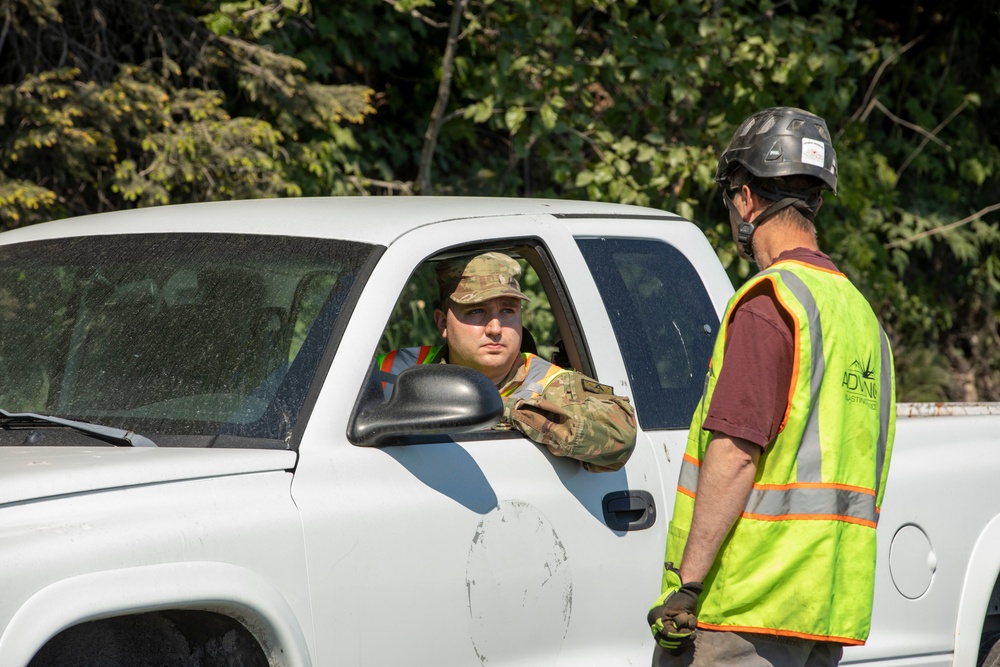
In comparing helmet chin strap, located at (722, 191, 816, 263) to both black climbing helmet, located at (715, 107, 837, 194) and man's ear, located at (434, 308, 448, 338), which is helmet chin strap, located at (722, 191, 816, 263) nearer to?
black climbing helmet, located at (715, 107, 837, 194)

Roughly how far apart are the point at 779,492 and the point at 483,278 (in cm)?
128

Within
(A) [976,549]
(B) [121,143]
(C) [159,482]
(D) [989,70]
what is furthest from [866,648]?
(D) [989,70]

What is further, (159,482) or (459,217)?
(459,217)

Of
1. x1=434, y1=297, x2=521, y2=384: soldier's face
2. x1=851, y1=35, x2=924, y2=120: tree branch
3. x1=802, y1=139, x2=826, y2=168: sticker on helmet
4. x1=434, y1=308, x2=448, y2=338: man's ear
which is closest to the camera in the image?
x1=802, y1=139, x2=826, y2=168: sticker on helmet

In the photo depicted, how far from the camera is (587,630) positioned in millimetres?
3260

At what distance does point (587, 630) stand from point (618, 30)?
6616 mm

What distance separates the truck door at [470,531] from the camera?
2812 millimetres

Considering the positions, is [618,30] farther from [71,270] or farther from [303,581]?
[303,581]

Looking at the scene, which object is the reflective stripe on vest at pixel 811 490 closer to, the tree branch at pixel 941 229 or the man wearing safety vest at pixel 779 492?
the man wearing safety vest at pixel 779 492

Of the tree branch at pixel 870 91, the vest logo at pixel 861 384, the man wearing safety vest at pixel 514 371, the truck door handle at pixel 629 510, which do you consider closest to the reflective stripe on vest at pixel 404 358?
the man wearing safety vest at pixel 514 371

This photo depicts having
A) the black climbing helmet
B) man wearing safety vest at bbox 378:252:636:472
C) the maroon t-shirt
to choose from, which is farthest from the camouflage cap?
the maroon t-shirt

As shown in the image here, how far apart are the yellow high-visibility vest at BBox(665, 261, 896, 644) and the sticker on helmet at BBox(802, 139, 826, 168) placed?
0.24 meters

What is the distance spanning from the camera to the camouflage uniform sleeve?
3.25 m

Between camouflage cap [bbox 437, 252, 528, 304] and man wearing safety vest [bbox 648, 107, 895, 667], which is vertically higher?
camouflage cap [bbox 437, 252, 528, 304]
